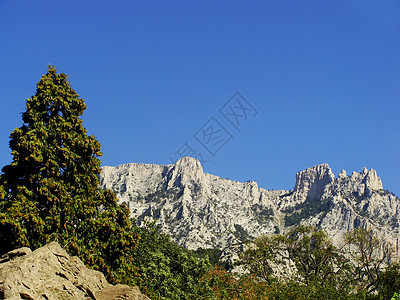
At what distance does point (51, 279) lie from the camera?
948cm

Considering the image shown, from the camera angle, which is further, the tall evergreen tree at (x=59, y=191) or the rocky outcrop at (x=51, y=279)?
the tall evergreen tree at (x=59, y=191)

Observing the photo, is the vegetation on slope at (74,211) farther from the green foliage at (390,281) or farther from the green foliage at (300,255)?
the green foliage at (300,255)

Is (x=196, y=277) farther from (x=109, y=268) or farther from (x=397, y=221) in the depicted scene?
(x=397, y=221)

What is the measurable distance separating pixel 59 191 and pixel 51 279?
24.0ft

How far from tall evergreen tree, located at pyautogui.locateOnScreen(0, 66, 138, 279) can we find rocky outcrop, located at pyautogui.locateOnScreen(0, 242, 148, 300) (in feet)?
13.0

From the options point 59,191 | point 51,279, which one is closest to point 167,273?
point 59,191

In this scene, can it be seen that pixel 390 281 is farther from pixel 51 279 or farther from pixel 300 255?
pixel 51 279

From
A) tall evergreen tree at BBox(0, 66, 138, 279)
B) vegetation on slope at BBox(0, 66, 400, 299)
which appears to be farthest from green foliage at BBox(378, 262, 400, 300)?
tall evergreen tree at BBox(0, 66, 138, 279)

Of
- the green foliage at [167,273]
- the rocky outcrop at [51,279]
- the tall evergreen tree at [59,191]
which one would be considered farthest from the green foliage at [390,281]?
the rocky outcrop at [51,279]

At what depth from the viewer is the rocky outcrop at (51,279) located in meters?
8.57

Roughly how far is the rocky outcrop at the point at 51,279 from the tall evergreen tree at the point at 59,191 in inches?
156

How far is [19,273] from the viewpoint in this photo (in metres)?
8.87

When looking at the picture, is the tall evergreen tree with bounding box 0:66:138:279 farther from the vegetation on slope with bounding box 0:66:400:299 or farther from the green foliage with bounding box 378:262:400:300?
the green foliage with bounding box 378:262:400:300

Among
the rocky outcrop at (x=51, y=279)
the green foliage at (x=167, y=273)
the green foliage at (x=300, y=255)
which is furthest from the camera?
the green foliage at (x=300, y=255)
